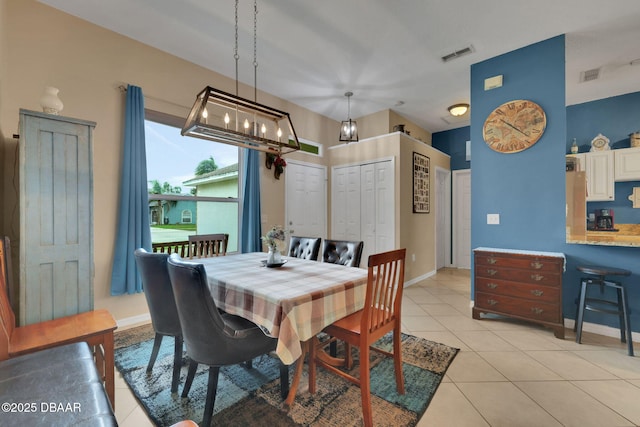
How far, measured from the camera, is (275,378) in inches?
76.7

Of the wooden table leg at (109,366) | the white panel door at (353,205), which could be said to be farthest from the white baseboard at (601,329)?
the wooden table leg at (109,366)

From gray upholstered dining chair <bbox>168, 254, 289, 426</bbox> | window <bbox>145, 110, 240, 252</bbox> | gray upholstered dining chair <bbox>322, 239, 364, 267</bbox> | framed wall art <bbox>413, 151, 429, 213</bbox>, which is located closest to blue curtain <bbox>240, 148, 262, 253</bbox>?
window <bbox>145, 110, 240, 252</bbox>

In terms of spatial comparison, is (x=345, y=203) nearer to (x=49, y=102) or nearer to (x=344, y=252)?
(x=344, y=252)

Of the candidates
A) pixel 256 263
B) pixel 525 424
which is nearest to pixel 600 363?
pixel 525 424

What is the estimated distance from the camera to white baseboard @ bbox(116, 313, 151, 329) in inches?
113

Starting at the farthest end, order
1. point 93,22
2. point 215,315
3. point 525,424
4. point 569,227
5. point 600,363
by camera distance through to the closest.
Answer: point 569,227
point 93,22
point 600,363
point 525,424
point 215,315

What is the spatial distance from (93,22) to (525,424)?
4.88 m

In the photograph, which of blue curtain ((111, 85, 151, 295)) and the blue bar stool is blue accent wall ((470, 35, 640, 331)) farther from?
blue curtain ((111, 85, 151, 295))

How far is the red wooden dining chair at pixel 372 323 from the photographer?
1.47 metres

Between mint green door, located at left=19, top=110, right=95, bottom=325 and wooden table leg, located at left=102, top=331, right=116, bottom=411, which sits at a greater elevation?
mint green door, located at left=19, top=110, right=95, bottom=325

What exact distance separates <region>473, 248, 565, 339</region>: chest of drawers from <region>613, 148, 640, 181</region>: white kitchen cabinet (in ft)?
7.89

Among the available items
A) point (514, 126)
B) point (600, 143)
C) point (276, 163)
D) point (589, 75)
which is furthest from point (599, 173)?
point (276, 163)

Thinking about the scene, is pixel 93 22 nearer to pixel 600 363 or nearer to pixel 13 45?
pixel 13 45

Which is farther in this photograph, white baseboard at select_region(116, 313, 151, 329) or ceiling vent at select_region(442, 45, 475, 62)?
ceiling vent at select_region(442, 45, 475, 62)
